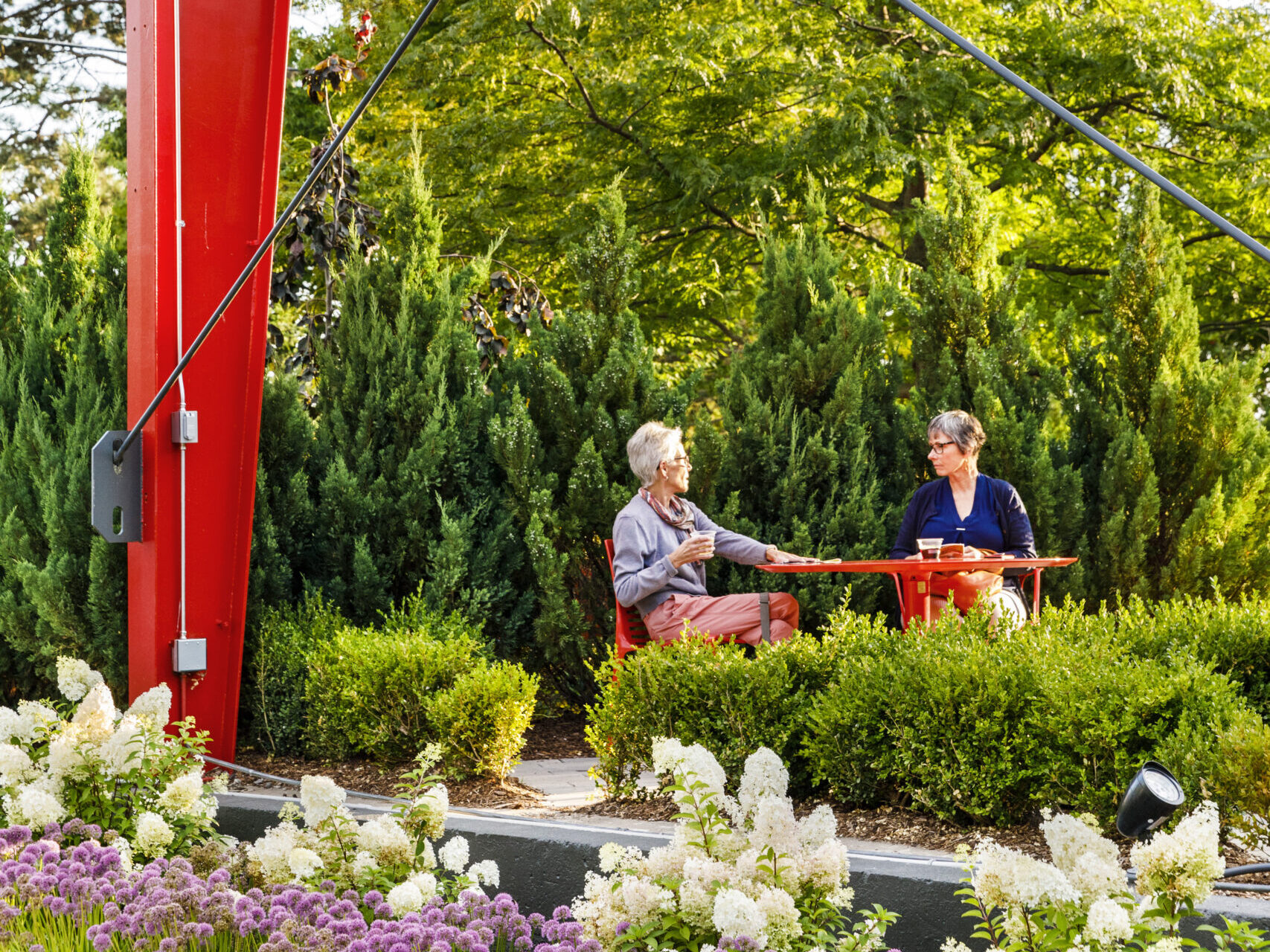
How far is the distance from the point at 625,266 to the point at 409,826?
13.6 ft

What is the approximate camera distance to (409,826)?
2910 mm

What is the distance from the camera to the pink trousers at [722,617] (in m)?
4.75

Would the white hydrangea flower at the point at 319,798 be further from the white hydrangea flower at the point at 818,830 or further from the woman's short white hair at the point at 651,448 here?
the woman's short white hair at the point at 651,448

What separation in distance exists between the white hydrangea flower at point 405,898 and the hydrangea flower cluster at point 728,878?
1.20 ft

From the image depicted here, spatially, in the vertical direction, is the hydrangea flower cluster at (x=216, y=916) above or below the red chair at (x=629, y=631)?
below

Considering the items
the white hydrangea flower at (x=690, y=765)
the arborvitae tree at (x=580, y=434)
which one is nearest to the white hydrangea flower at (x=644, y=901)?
the white hydrangea flower at (x=690, y=765)

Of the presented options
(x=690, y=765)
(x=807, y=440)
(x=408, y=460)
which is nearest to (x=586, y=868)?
(x=690, y=765)

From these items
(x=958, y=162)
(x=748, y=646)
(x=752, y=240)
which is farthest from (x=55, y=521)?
(x=752, y=240)

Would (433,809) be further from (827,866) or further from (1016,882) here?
(1016,882)

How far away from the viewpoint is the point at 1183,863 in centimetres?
178

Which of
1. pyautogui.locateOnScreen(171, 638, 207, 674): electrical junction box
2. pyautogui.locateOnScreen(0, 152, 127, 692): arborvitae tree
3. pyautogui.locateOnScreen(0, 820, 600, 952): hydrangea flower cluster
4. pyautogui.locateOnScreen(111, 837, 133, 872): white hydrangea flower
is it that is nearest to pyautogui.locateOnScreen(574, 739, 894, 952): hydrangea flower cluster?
pyautogui.locateOnScreen(0, 820, 600, 952): hydrangea flower cluster

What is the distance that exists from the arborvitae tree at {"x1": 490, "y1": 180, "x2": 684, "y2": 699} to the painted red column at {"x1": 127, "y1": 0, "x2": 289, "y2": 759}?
4.62ft

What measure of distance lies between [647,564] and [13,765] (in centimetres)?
244

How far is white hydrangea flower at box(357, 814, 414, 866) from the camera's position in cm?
269
